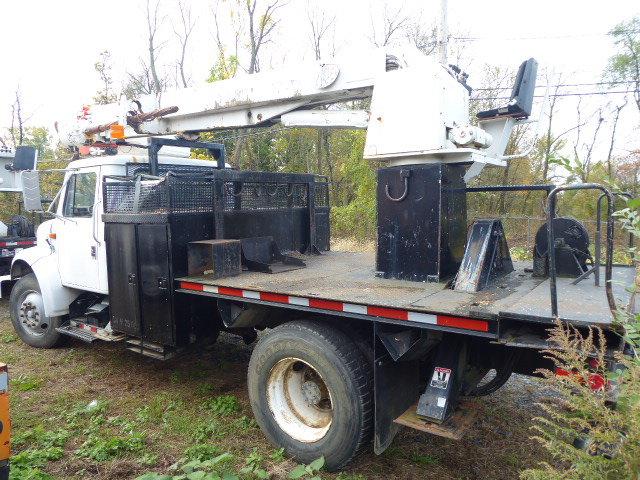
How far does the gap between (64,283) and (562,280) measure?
17.1ft

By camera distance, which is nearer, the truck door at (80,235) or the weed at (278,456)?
the weed at (278,456)

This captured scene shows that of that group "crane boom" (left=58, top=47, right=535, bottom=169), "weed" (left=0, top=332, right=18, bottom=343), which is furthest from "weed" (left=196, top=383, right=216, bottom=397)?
"weed" (left=0, top=332, right=18, bottom=343)

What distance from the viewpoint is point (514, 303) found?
297 cm

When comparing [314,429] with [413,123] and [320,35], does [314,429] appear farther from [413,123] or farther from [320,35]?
[320,35]

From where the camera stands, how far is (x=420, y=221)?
387 cm

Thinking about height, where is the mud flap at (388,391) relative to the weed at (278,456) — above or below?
above

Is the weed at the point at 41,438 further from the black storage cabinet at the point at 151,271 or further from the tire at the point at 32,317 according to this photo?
the tire at the point at 32,317

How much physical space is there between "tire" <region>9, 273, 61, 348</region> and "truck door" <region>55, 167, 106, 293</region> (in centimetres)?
59

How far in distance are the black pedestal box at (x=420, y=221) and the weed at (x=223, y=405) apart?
5.97 feet

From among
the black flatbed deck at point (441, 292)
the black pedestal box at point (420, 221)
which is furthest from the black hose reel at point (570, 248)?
the black pedestal box at point (420, 221)

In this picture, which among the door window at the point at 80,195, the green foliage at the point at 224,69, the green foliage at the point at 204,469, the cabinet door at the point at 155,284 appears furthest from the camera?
the green foliage at the point at 224,69

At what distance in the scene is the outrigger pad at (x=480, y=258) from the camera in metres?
3.54

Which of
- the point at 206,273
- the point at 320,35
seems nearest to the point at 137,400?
the point at 206,273

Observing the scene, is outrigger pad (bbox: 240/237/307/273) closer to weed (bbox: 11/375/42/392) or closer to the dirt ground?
the dirt ground
